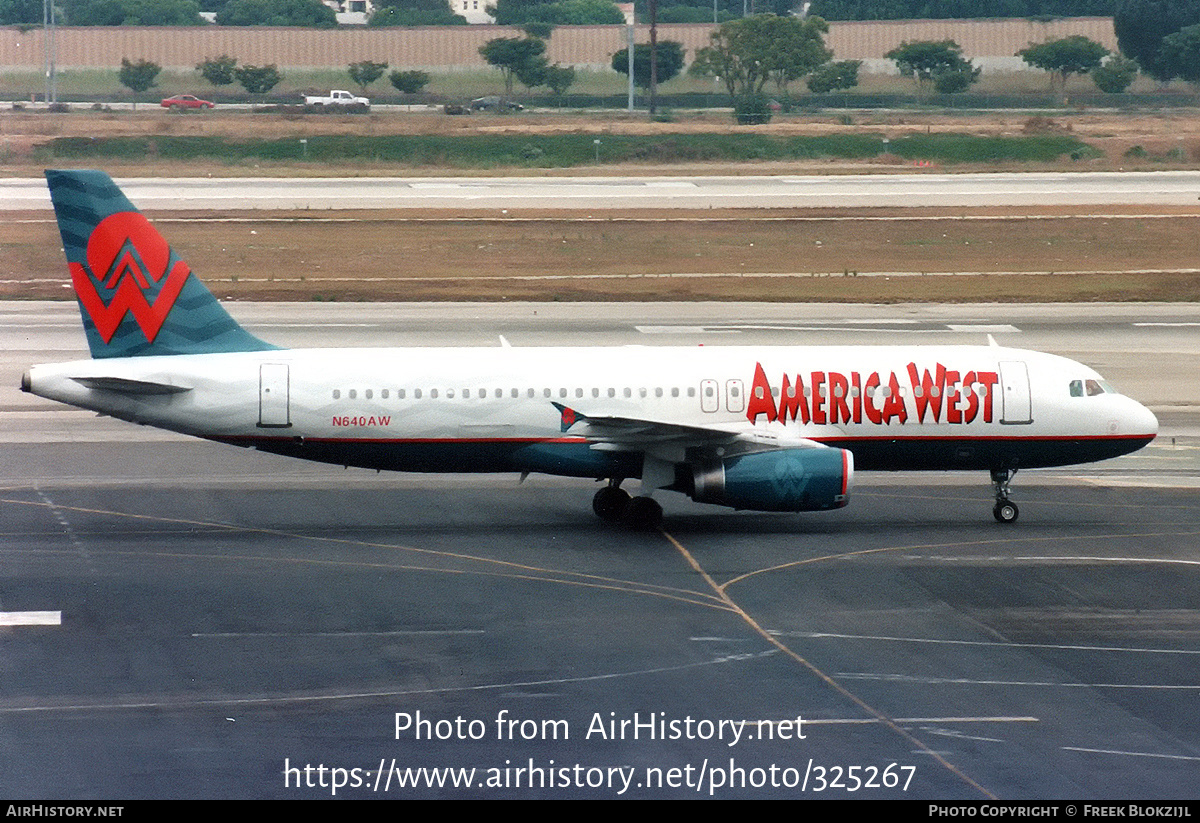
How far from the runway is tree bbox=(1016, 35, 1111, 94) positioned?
440 ft

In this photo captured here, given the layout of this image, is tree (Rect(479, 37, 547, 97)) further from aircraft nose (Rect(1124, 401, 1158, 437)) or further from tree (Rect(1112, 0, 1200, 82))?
aircraft nose (Rect(1124, 401, 1158, 437))

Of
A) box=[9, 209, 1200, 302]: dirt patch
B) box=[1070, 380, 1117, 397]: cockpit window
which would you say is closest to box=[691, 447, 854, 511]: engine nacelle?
box=[1070, 380, 1117, 397]: cockpit window

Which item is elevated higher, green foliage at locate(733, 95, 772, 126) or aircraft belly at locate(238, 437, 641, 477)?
green foliage at locate(733, 95, 772, 126)

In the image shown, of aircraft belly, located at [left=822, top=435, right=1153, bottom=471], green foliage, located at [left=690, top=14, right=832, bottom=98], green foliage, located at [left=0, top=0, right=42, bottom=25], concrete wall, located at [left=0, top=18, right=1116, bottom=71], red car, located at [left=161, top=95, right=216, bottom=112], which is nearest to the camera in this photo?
aircraft belly, located at [left=822, top=435, right=1153, bottom=471]

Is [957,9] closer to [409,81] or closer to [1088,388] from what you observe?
[409,81]

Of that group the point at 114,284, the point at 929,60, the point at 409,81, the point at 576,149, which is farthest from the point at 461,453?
the point at 929,60

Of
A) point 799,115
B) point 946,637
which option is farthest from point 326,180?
point 946,637

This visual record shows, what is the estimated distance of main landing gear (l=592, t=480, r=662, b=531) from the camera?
32.7 metres

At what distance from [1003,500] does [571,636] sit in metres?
12.6

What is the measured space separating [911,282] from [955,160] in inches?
2095

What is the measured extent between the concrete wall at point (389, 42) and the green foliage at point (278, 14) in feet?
63.3

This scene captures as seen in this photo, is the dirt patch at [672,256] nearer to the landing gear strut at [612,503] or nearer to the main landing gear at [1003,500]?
the main landing gear at [1003,500]

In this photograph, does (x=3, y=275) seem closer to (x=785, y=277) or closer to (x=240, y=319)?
(x=240, y=319)

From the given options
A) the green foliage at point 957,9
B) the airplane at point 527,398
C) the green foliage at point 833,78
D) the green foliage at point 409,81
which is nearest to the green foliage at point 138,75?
the green foliage at point 409,81
